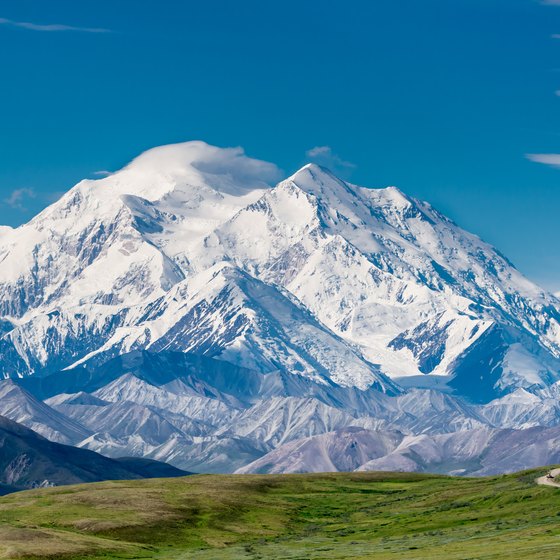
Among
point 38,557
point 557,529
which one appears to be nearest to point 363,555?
point 557,529

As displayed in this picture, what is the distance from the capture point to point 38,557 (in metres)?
198

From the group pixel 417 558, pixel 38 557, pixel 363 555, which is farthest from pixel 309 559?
pixel 38 557

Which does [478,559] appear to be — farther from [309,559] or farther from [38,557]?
[38,557]

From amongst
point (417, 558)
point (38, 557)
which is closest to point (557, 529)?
point (417, 558)

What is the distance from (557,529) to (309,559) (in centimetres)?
3392

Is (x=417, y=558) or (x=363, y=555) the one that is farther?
(x=363, y=555)

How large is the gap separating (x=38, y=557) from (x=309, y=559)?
37090 mm

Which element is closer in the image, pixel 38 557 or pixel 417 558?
pixel 417 558

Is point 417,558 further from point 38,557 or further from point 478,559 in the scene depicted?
point 38,557

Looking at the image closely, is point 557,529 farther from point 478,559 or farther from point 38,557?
point 38,557

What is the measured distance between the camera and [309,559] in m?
199

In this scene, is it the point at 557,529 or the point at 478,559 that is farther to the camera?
the point at 557,529

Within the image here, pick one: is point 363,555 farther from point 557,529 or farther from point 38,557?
point 38,557

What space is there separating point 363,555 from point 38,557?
44.4 m
